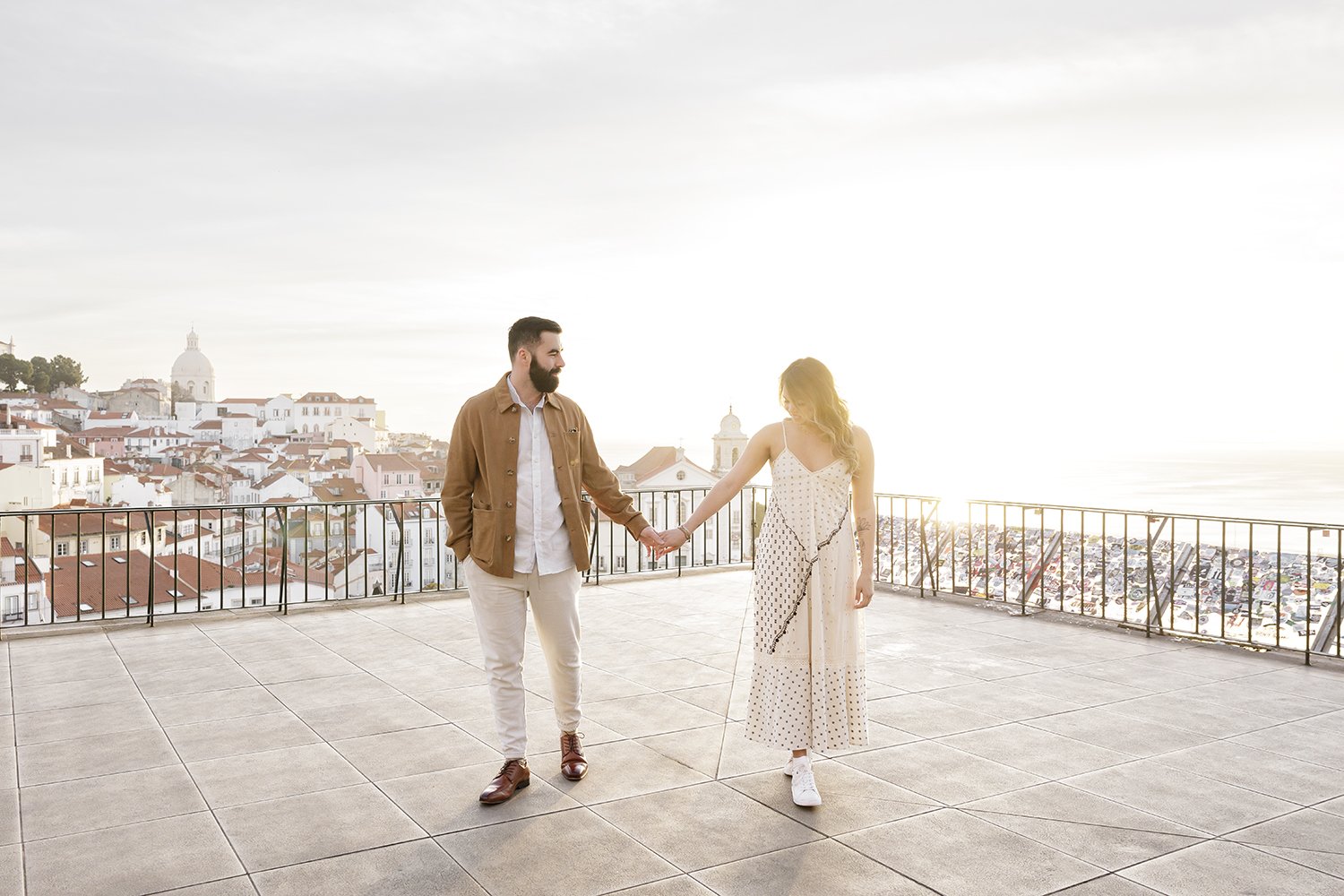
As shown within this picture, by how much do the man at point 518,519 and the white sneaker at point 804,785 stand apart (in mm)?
875

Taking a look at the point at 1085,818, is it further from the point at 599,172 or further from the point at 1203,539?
the point at 599,172

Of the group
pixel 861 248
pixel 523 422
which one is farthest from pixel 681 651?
pixel 861 248

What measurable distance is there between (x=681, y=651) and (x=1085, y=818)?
3179 mm

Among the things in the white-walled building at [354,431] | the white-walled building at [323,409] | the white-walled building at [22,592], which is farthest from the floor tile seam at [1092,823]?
the white-walled building at [323,409]

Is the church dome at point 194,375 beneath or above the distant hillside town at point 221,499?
above

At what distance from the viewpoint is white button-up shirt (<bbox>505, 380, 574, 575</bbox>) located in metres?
3.58

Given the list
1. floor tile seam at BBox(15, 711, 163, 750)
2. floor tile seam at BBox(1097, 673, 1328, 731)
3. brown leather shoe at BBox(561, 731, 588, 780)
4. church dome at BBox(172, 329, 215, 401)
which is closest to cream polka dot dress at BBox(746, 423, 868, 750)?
brown leather shoe at BBox(561, 731, 588, 780)

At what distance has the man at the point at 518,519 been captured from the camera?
11.6ft

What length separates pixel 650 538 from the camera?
3.92 metres

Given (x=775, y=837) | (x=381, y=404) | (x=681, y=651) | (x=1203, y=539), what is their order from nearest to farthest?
1. (x=775, y=837)
2. (x=681, y=651)
3. (x=1203, y=539)
4. (x=381, y=404)

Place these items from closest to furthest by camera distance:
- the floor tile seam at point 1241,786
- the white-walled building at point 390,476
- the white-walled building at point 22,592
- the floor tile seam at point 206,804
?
1. the floor tile seam at point 206,804
2. the floor tile seam at point 1241,786
3. the white-walled building at point 22,592
4. the white-walled building at point 390,476

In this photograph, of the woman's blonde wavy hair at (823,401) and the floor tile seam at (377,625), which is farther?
the floor tile seam at (377,625)

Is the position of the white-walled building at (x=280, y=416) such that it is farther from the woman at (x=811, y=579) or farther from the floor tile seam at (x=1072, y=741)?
the woman at (x=811, y=579)

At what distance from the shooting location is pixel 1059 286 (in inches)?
493
